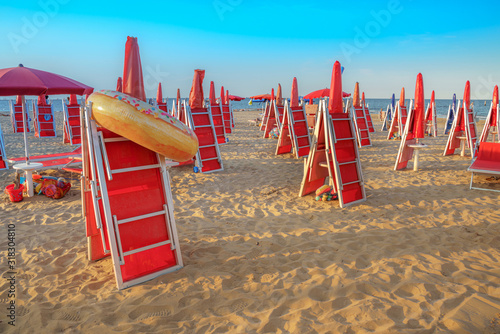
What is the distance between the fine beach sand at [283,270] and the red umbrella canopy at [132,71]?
1.93 metres

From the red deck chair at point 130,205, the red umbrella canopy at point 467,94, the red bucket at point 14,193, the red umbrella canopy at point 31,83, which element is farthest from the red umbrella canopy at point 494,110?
the red bucket at point 14,193

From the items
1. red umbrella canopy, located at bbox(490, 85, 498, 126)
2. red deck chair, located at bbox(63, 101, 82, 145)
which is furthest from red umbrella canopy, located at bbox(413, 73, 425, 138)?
red deck chair, located at bbox(63, 101, 82, 145)

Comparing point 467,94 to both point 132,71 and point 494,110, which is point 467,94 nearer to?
point 494,110

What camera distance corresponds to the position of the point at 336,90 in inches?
216

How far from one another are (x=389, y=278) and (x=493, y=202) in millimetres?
3732

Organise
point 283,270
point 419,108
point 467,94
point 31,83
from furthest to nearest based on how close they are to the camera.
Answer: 1. point 467,94
2. point 419,108
3. point 31,83
4. point 283,270

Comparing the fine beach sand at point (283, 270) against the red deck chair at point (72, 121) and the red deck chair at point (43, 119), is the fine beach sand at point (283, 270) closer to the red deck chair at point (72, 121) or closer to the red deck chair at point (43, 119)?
the red deck chair at point (72, 121)

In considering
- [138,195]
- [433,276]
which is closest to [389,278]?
[433,276]

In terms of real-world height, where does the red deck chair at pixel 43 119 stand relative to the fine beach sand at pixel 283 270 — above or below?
above

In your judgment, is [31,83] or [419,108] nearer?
[31,83]

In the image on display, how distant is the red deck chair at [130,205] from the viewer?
287 cm

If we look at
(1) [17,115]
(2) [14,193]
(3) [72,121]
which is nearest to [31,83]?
(2) [14,193]

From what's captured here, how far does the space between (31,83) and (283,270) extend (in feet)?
15.3

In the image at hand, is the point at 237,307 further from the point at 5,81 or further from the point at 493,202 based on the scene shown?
the point at 493,202
